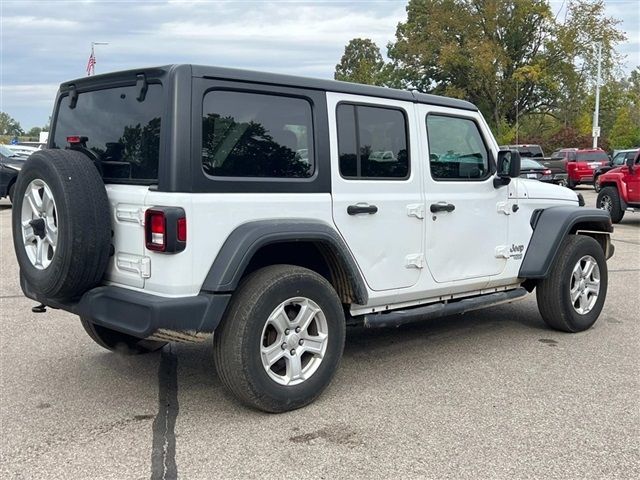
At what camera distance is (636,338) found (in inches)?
231

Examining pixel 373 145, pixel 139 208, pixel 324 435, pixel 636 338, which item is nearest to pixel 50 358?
pixel 139 208

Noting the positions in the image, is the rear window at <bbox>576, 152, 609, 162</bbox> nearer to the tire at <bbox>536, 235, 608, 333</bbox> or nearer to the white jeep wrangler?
the tire at <bbox>536, 235, 608, 333</bbox>

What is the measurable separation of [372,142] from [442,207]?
2.47ft

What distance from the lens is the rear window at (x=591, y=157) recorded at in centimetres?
2694

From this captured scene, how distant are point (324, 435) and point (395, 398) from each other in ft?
2.39

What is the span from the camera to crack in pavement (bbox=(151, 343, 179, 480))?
3.39 metres

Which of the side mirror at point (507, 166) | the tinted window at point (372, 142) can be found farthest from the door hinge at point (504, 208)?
the tinted window at point (372, 142)

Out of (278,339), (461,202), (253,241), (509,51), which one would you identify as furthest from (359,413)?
(509,51)

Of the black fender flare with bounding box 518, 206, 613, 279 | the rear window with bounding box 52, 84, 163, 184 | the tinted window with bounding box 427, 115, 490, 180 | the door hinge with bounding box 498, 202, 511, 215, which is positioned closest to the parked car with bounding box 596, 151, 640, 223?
the black fender flare with bounding box 518, 206, 613, 279

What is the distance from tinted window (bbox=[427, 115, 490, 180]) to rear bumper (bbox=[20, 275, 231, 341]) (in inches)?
82.1

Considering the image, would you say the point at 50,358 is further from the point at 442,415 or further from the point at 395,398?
the point at 442,415

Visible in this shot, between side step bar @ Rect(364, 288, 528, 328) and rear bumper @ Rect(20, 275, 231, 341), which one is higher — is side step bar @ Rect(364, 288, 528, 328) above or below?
below

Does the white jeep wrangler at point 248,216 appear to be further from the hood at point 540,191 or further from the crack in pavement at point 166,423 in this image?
the hood at point 540,191

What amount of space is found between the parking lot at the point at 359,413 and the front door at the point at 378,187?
82 centimetres
